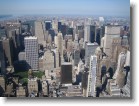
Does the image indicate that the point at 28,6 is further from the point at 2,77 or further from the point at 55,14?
the point at 2,77

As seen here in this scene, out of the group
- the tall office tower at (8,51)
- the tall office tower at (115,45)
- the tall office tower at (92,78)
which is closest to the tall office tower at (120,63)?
the tall office tower at (115,45)

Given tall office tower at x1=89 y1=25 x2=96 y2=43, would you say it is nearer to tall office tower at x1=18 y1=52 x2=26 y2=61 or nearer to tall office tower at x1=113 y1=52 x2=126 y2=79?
tall office tower at x1=113 y1=52 x2=126 y2=79

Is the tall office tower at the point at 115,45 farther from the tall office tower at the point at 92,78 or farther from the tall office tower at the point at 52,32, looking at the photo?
the tall office tower at the point at 52,32

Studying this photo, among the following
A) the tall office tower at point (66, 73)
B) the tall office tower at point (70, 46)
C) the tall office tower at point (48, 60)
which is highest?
the tall office tower at point (70, 46)

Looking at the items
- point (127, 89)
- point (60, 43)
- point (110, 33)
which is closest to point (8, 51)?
point (60, 43)

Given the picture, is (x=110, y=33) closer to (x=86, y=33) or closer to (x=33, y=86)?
(x=86, y=33)

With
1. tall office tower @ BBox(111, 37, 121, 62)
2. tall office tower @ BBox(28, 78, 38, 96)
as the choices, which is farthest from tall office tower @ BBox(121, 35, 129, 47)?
tall office tower @ BBox(28, 78, 38, 96)
